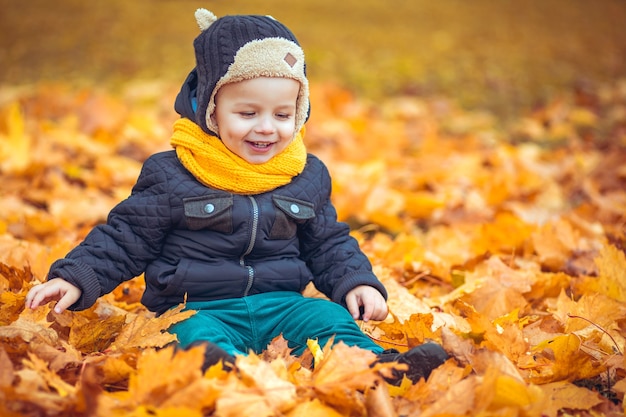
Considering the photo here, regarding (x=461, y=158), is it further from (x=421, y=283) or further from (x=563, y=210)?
(x=421, y=283)

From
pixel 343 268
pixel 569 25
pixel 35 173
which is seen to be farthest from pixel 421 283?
pixel 569 25

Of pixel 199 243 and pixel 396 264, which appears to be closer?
pixel 199 243

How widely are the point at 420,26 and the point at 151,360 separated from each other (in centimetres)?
803

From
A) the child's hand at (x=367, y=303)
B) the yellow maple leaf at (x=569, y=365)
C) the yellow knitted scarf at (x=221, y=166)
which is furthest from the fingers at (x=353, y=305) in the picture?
the yellow maple leaf at (x=569, y=365)

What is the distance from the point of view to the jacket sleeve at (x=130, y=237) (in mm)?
1998

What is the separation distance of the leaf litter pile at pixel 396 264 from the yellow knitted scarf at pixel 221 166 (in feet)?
1.44

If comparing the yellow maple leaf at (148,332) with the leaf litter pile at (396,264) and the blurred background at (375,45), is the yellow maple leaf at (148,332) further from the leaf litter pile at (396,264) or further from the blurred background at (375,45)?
the blurred background at (375,45)

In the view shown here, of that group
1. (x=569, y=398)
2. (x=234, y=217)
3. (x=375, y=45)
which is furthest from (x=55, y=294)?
(x=375, y=45)

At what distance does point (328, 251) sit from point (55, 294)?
88 centimetres

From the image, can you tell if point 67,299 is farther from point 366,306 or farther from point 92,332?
point 366,306

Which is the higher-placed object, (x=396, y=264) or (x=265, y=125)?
(x=265, y=125)

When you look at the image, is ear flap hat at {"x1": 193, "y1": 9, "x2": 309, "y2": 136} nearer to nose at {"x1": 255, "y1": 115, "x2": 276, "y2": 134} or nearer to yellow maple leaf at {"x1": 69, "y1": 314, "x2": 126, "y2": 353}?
nose at {"x1": 255, "y1": 115, "x2": 276, "y2": 134}

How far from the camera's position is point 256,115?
6.82 feet

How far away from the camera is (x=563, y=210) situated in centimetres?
412
